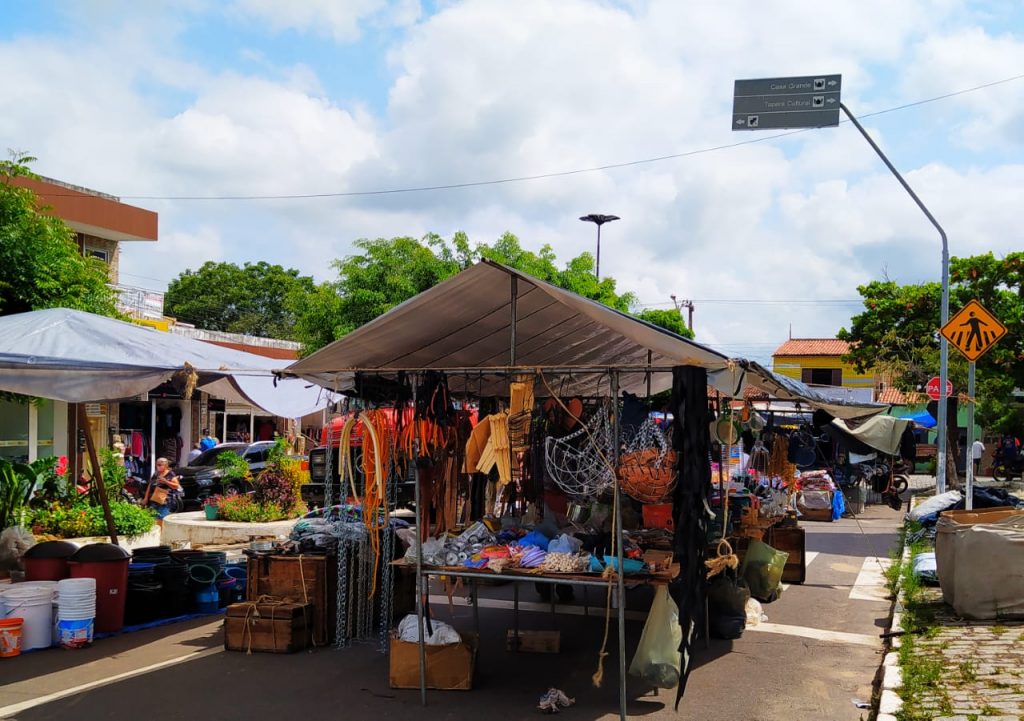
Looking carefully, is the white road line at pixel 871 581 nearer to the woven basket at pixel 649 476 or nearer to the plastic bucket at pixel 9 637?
the woven basket at pixel 649 476

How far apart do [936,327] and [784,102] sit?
19.6 metres

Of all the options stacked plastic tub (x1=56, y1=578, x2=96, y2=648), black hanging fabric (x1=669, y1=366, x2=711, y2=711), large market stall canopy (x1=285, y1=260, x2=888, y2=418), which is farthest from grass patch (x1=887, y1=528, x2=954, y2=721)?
stacked plastic tub (x1=56, y1=578, x2=96, y2=648)

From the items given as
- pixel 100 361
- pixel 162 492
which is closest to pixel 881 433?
pixel 162 492

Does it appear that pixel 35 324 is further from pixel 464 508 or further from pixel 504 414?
pixel 504 414

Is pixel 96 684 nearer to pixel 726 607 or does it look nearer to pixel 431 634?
pixel 431 634

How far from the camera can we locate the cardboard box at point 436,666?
7.25 meters

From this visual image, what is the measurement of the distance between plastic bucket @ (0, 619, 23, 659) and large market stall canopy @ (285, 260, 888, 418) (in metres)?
3.37

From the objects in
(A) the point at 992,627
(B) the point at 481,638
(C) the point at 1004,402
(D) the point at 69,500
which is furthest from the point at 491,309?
(C) the point at 1004,402

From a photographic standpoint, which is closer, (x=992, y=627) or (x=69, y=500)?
(x=992, y=627)

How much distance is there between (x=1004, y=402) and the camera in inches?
1235

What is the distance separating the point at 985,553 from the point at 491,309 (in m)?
5.47

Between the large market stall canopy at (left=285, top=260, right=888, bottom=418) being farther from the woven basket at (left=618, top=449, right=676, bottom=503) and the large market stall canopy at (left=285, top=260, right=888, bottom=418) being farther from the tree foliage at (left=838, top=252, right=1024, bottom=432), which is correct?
the tree foliage at (left=838, top=252, right=1024, bottom=432)

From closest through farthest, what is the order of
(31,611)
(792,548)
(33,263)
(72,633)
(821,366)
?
(31,611) < (72,633) < (792,548) < (33,263) < (821,366)

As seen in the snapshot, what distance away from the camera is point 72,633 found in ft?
27.6
